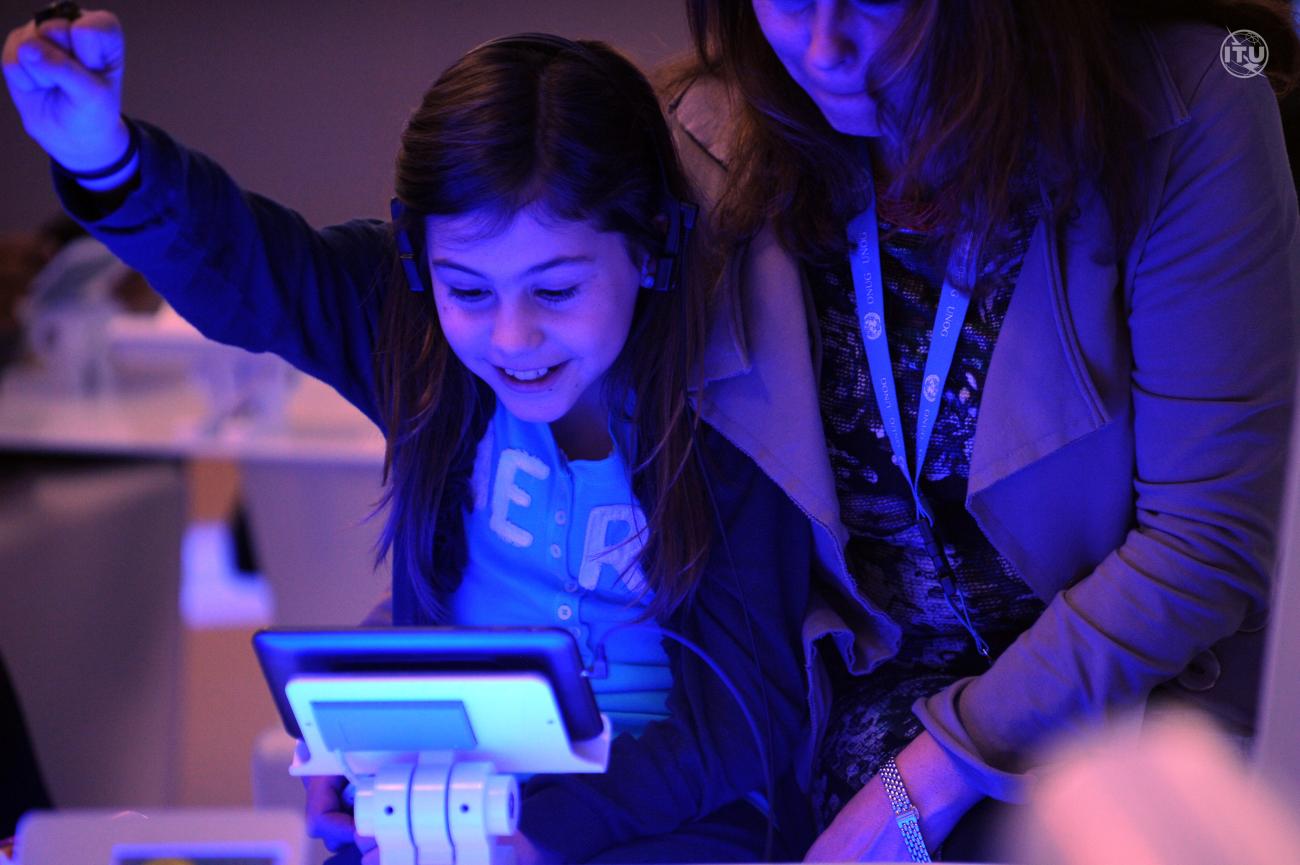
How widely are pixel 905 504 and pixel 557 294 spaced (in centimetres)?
40

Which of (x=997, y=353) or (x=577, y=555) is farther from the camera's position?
(x=577, y=555)

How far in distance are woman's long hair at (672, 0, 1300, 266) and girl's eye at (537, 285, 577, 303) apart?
0.61 feet

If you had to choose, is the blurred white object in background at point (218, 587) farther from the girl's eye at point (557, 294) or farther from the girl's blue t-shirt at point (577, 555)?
the girl's eye at point (557, 294)

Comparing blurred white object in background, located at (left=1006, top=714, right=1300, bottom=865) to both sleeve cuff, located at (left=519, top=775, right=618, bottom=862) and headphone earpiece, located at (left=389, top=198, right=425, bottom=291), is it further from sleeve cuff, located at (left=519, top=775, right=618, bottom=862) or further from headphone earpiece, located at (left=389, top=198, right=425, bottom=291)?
headphone earpiece, located at (left=389, top=198, right=425, bottom=291)

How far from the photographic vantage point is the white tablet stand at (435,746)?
0.82 meters

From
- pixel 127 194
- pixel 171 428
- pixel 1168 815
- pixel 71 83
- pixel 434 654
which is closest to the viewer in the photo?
pixel 1168 815

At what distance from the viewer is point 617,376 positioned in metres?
1.32

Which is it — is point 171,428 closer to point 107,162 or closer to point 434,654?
point 107,162

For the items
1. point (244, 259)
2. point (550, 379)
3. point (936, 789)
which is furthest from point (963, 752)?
point (244, 259)

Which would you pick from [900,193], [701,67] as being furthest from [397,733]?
[701,67]

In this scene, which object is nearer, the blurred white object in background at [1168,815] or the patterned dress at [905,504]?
the blurred white object in background at [1168,815]

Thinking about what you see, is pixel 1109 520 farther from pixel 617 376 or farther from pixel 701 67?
pixel 701 67

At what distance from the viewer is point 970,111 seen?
1.10 m

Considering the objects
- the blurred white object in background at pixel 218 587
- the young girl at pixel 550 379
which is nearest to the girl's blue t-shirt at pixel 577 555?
the young girl at pixel 550 379
